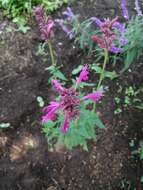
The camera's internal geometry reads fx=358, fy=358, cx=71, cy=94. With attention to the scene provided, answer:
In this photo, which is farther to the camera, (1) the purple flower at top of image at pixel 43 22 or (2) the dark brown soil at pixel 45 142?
(2) the dark brown soil at pixel 45 142

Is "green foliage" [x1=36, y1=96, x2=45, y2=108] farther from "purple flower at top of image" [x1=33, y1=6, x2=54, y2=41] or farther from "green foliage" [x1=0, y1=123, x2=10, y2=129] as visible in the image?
"purple flower at top of image" [x1=33, y1=6, x2=54, y2=41]

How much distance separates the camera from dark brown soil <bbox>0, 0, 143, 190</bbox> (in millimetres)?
2629

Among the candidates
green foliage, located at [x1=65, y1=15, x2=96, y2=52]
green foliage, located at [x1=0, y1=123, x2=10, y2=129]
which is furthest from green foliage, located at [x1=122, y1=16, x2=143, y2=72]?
green foliage, located at [x1=0, y1=123, x2=10, y2=129]

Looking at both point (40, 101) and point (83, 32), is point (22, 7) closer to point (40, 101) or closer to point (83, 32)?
point (83, 32)

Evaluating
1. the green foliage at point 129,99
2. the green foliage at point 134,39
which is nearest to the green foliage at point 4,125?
the green foliage at point 129,99

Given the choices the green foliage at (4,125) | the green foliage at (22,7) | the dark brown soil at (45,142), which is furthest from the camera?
the green foliage at (22,7)

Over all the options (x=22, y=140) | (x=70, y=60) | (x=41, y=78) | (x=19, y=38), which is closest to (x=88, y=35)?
(x=70, y=60)

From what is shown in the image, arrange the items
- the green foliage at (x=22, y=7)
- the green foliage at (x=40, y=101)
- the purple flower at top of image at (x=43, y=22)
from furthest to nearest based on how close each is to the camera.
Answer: the green foliage at (x=22, y=7) → the green foliage at (x=40, y=101) → the purple flower at top of image at (x=43, y=22)

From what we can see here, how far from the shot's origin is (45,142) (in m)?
2.77

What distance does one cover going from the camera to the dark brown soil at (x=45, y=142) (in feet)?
8.63

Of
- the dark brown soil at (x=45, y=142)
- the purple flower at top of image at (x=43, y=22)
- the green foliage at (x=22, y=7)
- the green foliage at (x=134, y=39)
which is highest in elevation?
Result: the green foliage at (x=22, y=7)

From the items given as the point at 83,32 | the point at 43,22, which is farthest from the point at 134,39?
the point at 43,22

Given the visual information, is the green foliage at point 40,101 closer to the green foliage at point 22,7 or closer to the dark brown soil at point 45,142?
the dark brown soil at point 45,142

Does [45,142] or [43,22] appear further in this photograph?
[45,142]
